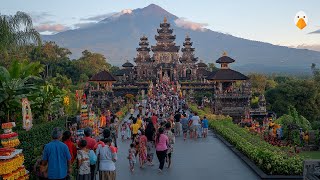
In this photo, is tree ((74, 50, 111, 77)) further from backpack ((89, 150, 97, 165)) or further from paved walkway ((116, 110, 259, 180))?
backpack ((89, 150, 97, 165))

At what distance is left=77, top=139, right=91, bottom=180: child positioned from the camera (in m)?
8.22

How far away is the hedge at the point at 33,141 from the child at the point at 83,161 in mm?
1382

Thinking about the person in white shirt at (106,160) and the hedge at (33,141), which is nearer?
the person in white shirt at (106,160)

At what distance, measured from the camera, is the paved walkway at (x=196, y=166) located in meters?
10.9

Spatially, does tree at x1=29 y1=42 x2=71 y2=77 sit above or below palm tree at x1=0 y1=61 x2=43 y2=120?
above

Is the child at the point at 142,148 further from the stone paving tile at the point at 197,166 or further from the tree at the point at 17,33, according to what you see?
the tree at the point at 17,33

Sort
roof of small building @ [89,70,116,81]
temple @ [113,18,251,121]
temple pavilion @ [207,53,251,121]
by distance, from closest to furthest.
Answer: temple pavilion @ [207,53,251,121] → roof of small building @ [89,70,116,81] → temple @ [113,18,251,121]

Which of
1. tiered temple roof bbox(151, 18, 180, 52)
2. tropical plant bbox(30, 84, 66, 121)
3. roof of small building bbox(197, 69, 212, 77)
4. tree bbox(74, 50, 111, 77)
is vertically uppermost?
tiered temple roof bbox(151, 18, 180, 52)

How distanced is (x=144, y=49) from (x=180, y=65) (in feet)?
22.7

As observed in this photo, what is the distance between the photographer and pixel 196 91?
1981 inches

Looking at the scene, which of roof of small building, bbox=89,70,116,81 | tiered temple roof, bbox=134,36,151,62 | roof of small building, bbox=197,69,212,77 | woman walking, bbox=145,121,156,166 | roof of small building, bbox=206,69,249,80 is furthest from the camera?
Result: tiered temple roof, bbox=134,36,151,62

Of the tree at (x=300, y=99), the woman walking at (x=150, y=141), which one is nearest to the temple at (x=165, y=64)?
the tree at (x=300, y=99)

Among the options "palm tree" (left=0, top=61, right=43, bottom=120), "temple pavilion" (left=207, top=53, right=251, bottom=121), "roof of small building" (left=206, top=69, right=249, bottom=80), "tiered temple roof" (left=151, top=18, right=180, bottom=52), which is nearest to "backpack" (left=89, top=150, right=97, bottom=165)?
"palm tree" (left=0, top=61, right=43, bottom=120)

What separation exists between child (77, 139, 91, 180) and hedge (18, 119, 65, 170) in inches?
54.4
